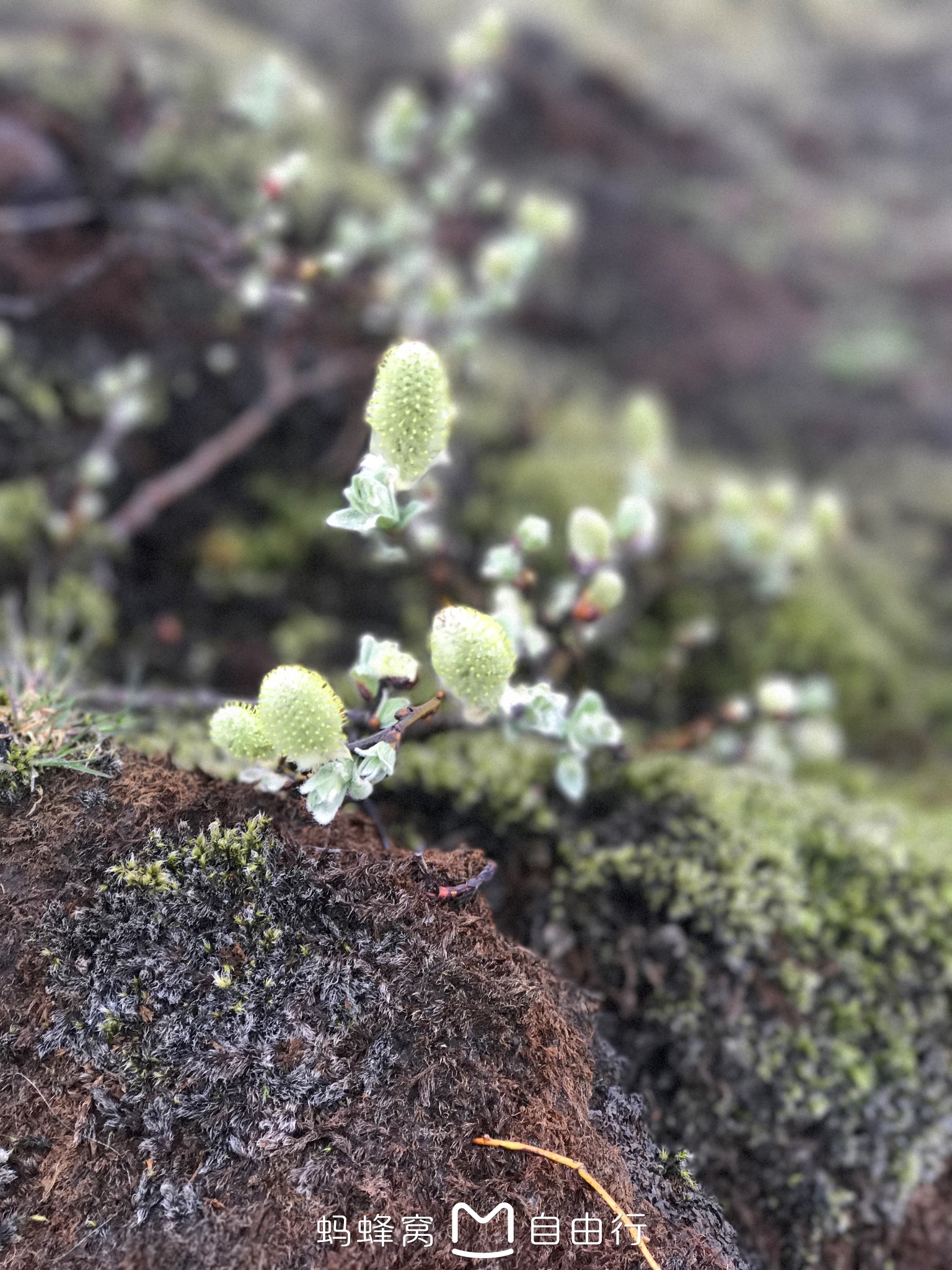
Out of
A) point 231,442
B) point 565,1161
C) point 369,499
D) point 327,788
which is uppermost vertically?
point 231,442

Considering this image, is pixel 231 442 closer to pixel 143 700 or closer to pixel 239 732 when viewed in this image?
pixel 143 700

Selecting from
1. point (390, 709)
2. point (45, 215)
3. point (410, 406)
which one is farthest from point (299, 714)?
point (45, 215)

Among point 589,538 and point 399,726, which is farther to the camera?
point 589,538

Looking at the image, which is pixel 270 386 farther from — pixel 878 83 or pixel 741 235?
pixel 878 83

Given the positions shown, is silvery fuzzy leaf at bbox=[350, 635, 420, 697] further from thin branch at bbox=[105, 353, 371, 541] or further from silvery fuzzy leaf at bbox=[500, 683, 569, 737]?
thin branch at bbox=[105, 353, 371, 541]

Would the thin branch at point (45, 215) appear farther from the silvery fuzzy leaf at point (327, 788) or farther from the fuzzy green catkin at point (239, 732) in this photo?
the silvery fuzzy leaf at point (327, 788)

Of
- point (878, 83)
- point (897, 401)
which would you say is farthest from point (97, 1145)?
point (878, 83)
